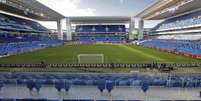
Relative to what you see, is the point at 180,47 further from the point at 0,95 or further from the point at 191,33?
the point at 0,95

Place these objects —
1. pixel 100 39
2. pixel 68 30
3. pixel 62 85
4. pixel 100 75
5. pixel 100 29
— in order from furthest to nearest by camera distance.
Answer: pixel 100 29 < pixel 100 39 < pixel 68 30 < pixel 100 75 < pixel 62 85

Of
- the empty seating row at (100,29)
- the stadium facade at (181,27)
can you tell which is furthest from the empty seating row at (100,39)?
the stadium facade at (181,27)

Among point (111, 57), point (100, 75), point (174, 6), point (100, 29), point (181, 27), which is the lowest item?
point (111, 57)

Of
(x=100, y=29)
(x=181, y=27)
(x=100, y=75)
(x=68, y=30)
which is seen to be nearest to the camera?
(x=100, y=75)

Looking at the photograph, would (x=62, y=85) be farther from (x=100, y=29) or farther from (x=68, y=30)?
(x=100, y=29)

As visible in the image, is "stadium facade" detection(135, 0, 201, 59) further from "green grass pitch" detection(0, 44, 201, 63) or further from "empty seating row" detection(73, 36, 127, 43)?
"empty seating row" detection(73, 36, 127, 43)

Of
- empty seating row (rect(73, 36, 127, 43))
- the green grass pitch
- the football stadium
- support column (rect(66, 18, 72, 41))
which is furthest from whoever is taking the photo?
empty seating row (rect(73, 36, 127, 43))

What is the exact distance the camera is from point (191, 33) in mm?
69312

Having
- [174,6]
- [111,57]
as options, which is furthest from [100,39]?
[111,57]

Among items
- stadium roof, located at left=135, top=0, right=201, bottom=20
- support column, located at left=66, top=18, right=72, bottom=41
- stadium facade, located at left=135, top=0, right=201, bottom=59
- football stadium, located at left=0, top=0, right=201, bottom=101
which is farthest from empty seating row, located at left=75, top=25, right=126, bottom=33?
football stadium, located at left=0, top=0, right=201, bottom=101

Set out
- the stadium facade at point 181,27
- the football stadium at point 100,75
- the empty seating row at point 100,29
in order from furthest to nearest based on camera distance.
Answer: the empty seating row at point 100,29, the stadium facade at point 181,27, the football stadium at point 100,75

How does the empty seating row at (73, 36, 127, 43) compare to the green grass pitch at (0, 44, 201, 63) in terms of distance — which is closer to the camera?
the green grass pitch at (0, 44, 201, 63)

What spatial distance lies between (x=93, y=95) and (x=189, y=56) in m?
32.2

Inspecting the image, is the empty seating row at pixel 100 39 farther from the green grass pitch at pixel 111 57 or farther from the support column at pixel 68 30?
the green grass pitch at pixel 111 57
